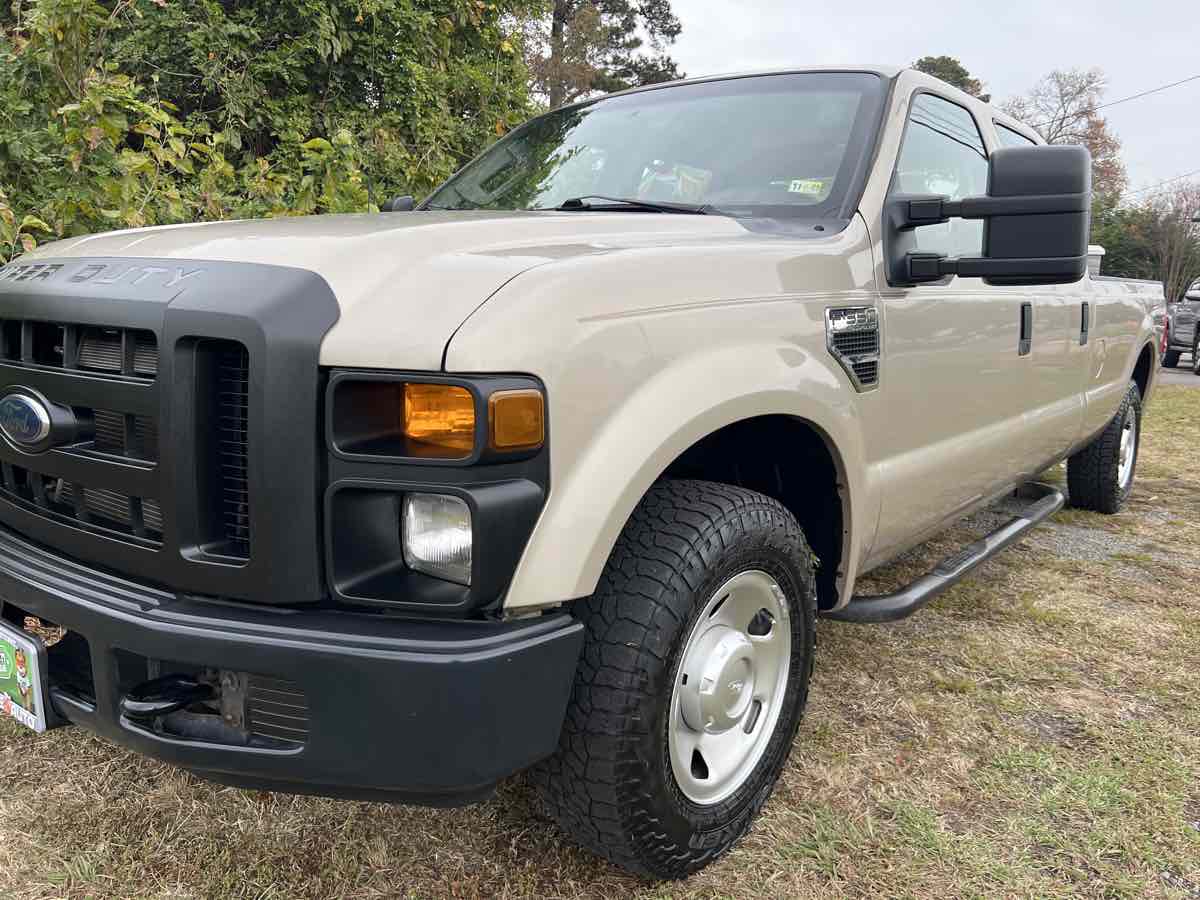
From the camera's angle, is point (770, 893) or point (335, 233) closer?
point (335, 233)

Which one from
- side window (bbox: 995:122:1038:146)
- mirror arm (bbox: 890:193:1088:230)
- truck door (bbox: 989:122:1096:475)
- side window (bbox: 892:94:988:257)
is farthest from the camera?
side window (bbox: 995:122:1038:146)

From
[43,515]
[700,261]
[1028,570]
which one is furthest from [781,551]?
[1028,570]

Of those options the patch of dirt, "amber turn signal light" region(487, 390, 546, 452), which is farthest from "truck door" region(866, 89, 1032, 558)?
"amber turn signal light" region(487, 390, 546, 452)

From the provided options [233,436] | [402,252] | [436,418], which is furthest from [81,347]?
[436,418]

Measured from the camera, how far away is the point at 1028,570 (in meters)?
4.09

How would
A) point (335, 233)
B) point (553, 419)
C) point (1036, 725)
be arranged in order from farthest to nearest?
point (1036, 725) < point (335, 233) < point (553, 419)

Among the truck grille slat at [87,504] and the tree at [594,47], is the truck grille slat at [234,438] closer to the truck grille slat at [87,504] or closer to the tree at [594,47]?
the truck grille slat at [87,504]

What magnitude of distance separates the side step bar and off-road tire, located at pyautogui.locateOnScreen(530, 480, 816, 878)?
0.71 meters

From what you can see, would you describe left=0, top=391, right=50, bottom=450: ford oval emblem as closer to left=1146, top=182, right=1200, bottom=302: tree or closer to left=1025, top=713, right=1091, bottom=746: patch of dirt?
left=1025, top=713, right=1091, bottom=746: patch of dirt

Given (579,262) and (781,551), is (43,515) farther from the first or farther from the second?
(781,551)

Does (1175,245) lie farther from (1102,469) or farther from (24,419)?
(24,419)

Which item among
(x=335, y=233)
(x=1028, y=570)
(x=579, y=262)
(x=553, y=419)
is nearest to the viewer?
(x=553, y=419)

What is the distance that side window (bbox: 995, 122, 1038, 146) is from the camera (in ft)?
11.5

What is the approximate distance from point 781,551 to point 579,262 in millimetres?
815
